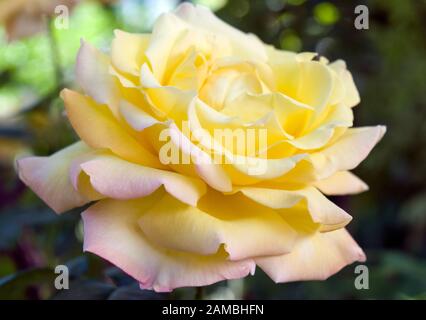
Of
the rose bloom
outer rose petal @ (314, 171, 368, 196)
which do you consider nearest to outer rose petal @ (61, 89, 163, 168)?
the rose bloom

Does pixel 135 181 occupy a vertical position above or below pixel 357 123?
above

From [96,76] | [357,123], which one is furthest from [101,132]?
[357,123]

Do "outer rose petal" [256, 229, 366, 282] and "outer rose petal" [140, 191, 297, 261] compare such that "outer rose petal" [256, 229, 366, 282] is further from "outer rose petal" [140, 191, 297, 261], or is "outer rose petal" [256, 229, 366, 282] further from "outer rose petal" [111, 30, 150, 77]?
"outer rose petal" [111, 30, 150, 77]

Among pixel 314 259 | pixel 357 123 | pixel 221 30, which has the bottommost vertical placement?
pixel 357 123

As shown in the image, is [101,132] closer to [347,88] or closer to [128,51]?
[128,51]

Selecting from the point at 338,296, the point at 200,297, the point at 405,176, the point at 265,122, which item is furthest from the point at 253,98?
the point at 405,176

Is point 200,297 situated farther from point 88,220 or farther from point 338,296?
point 338,296
